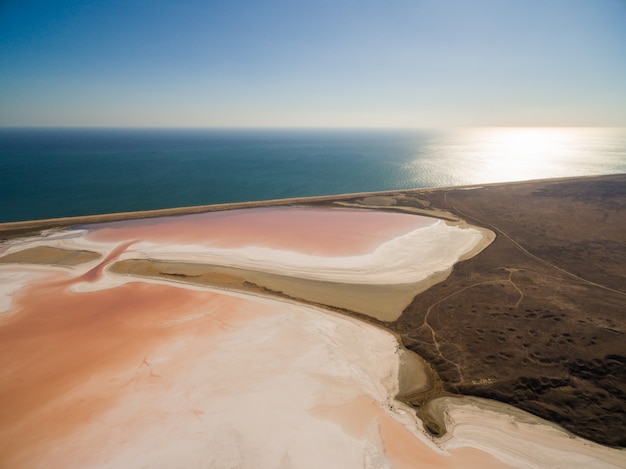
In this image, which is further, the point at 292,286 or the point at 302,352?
the point at 292,286

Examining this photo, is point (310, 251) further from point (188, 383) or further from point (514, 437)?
point (514, 437)

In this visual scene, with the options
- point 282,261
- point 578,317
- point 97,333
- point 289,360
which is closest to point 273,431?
point 289,360

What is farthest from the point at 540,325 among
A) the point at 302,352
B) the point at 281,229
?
the point at 281,229

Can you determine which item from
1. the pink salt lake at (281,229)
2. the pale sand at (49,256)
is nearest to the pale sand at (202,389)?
the pale sand at (49,256)

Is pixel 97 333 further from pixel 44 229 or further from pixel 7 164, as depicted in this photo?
pixel 7 164

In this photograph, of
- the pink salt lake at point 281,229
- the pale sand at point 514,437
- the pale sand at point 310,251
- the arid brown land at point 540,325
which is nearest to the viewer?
the pale sand at point 514,437

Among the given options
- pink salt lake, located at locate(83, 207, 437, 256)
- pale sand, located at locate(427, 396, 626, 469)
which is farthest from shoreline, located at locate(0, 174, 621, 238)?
pale sand, located at locate(427, 396, 626, 469)

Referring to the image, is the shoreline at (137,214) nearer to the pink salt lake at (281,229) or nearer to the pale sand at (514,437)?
the pink salt lake at (281,229)
